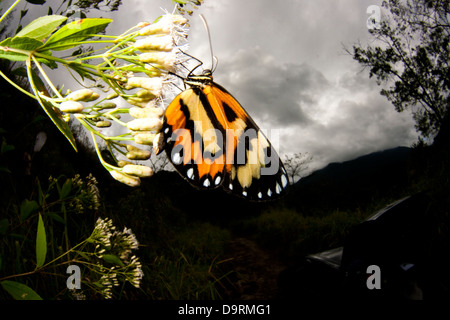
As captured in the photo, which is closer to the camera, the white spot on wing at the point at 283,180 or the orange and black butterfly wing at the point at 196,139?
the orange and black butterfly wing at the point at 196,139

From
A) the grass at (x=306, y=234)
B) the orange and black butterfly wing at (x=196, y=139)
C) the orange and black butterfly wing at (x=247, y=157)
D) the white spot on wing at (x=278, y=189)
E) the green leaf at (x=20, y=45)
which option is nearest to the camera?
the green leaf at (x=20, y=45)

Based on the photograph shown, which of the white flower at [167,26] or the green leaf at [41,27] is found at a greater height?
the white flower at [167,26]

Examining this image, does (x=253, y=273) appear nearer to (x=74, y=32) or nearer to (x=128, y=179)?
(x=128, y=179)

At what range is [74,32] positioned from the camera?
0.36 meters

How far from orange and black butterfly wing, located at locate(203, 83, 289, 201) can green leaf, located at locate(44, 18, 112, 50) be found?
772mm

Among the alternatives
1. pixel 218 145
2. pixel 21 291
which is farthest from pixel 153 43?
pixel 218 145

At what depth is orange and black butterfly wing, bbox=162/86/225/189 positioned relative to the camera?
2.75 feet

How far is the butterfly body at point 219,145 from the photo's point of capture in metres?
0.86

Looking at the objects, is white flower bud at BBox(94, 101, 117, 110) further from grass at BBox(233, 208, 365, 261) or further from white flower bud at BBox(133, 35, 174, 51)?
grass at BBox(233, 208, 365, 261)

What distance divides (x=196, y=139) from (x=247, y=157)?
539 mm

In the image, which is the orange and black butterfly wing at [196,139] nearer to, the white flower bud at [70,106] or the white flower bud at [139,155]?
the white flower bud at [139,155]

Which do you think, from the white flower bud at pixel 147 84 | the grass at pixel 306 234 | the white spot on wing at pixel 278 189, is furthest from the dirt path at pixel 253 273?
the white flower bud at pixel 147 84

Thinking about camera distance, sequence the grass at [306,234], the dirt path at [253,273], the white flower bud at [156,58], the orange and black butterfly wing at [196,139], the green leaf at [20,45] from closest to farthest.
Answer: the green leaf at [20,45] → the white flower bud at [156,58] → the orange and black butterfly wing at [196,139] → the dirt path at [253,273] → the grass at [306,234]
